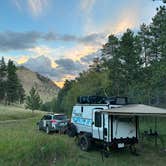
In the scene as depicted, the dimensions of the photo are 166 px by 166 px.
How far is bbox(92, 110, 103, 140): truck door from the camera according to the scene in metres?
14.8

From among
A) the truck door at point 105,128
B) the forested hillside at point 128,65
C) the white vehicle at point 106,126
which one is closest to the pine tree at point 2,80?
the forested hillside at point 128,65

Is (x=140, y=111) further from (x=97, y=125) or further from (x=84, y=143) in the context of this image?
(x=84, y=143)

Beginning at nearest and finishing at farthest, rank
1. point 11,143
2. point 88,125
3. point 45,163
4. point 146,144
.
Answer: point 45,163, point 11,143, point 88,125, point 146,144

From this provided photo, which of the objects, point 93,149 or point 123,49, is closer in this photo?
point 93,149

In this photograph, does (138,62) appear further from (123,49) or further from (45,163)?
(45,163)

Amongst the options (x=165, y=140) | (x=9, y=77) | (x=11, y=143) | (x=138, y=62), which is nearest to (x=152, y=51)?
(x=138, y=62)

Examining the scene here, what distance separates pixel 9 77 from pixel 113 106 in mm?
78412

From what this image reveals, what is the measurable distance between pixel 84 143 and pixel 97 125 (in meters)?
1.63

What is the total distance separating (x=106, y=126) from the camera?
566 inches

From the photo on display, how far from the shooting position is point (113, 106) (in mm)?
14812

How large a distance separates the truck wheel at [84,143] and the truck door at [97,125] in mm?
591

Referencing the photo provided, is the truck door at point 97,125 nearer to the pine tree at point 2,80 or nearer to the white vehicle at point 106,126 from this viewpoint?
the white vehicle at point 106,126

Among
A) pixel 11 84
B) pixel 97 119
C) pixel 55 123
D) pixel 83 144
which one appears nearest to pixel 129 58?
pixel 55 123

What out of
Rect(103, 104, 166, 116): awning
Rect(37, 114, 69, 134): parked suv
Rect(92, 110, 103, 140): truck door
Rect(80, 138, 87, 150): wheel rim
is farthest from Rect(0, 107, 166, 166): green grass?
Rect(37, 114, 69, 134): parked suv
